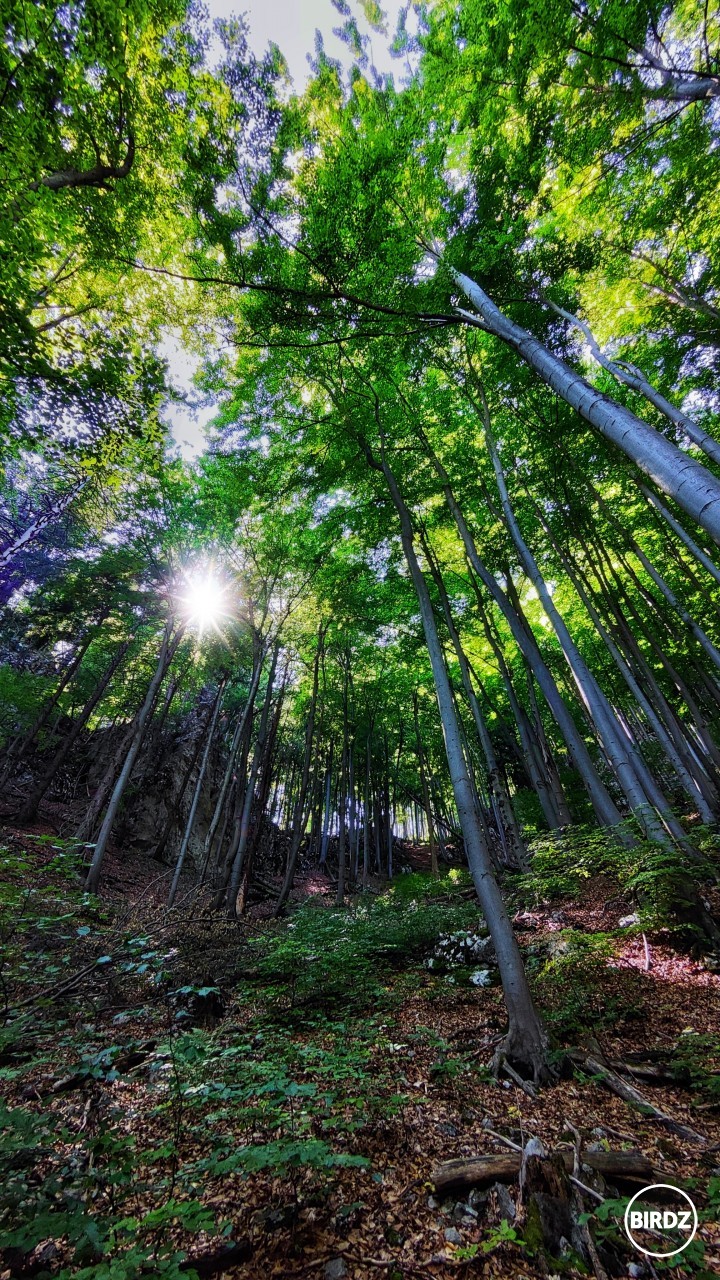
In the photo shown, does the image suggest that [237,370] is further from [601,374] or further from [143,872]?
[143,872]

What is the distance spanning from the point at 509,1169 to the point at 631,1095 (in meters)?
1.50

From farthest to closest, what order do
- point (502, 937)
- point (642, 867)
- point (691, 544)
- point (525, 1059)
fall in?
point (691, 544) → point (642, 867) → point (502, 937) → point (525, 1059)

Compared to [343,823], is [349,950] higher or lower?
lower

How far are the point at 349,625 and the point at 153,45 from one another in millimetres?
11797

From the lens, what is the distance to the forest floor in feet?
6.82

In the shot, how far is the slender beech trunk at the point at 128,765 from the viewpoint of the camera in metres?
9.88

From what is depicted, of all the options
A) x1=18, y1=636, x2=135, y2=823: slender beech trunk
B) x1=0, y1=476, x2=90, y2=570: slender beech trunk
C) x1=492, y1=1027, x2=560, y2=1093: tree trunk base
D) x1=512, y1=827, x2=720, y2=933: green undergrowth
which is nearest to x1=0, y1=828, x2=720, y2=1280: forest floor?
x1=492, y1=1027, x2=560, y2=1093: tree trunk base

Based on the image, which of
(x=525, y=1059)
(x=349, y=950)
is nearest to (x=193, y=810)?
(x=349, y=950)

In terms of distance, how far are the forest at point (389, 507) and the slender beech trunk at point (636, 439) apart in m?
0.03

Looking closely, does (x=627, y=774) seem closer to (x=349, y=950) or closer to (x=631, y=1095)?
(x=631, y=1095)

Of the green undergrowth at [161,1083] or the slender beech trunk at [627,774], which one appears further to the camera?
the slender beech trunk at [627,774]

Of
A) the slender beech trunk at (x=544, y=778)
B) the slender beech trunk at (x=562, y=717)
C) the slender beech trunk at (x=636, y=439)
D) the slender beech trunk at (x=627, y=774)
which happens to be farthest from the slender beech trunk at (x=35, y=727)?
the slender beech trunk at (x=636, y=439)

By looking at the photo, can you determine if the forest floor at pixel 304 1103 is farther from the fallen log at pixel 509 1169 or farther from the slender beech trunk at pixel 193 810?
the slender beech trunk at pixel 193 810

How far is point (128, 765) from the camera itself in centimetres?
1100
